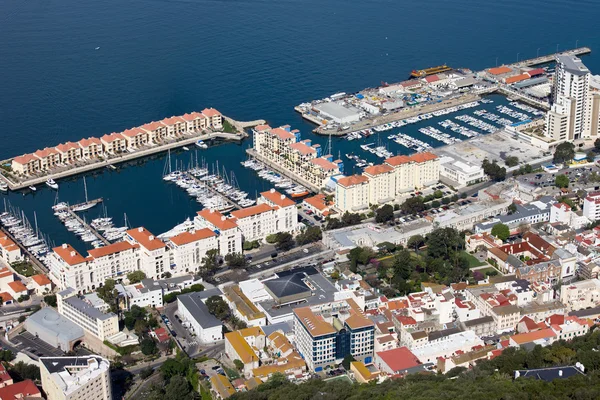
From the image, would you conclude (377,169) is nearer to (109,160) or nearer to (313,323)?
(313,323)

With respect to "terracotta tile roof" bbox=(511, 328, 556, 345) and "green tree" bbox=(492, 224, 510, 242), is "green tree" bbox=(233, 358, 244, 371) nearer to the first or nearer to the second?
"terracotta tile roof" bbox=(511, 328, 556, 345)

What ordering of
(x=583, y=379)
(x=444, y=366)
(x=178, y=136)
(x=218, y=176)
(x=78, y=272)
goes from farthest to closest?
(x=178, y=136)
(x=218, y=176)
(x=78, y=272)
(x=444, y=366)
(x=583, y=379)

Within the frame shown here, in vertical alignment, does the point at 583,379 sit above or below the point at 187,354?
above

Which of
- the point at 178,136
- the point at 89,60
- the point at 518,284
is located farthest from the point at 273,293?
the point at 89,60

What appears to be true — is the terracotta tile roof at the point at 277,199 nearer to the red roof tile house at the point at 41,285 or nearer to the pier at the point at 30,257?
the pier at the point at 30,257

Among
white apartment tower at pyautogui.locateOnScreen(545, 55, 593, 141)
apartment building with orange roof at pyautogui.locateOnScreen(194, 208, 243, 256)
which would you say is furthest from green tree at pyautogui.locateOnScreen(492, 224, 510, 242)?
white apartment tower at pyautogui.locateOnScreen(545, 55, 593, 141)

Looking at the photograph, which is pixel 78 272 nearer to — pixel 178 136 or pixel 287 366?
pixel 287 366
